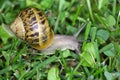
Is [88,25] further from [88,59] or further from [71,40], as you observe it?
[88,59]

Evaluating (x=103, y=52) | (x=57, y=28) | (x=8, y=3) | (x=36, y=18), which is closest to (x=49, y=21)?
(x=57, y=28)

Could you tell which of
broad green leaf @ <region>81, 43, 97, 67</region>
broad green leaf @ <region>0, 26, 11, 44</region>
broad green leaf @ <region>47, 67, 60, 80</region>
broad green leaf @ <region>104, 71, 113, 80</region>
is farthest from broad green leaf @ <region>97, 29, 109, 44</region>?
broad green leaf @ <region>0, 26, 11, 44</region>

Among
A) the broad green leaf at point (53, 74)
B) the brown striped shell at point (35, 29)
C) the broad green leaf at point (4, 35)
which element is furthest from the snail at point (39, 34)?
the broad green leaf at point (53, 74)

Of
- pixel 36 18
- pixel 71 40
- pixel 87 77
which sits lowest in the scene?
pixel 87 77

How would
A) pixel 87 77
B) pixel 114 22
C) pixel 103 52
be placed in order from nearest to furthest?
1. pixel 87 77
2. pixel 103 52
3. pixel 114 22

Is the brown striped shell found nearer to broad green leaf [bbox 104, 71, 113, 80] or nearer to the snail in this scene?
the snail
